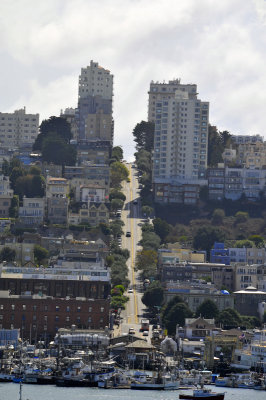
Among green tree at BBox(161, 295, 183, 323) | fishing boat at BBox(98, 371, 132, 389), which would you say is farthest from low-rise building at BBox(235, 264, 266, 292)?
fishing boat at BBox(98, 371, 132, 389)

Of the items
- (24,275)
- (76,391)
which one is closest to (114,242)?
(24,275)

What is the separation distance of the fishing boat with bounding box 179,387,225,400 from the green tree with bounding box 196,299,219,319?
2741 cm

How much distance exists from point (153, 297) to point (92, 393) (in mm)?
33234

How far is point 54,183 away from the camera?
19312 cm

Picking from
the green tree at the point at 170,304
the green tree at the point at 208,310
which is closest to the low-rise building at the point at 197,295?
the green tree at the point at 170,304

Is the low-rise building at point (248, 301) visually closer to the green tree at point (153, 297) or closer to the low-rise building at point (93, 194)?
the green tree at point (153, 297)

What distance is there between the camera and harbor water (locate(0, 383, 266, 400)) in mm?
123688

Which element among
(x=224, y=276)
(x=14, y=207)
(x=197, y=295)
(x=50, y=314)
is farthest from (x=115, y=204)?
(x=50, y=314)

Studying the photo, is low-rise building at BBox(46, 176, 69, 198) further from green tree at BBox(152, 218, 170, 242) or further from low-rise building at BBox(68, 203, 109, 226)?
green tree at BBox(152, 218, 170, 242)

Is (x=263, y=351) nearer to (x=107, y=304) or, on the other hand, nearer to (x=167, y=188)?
(x=107, y=304)

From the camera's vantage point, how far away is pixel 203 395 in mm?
125750

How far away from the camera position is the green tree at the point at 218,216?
19238 centimetres

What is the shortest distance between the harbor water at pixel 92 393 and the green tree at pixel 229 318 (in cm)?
2202

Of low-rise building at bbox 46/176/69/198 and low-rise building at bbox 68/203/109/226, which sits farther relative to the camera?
low-rise building at bbox 46/176/69/198
